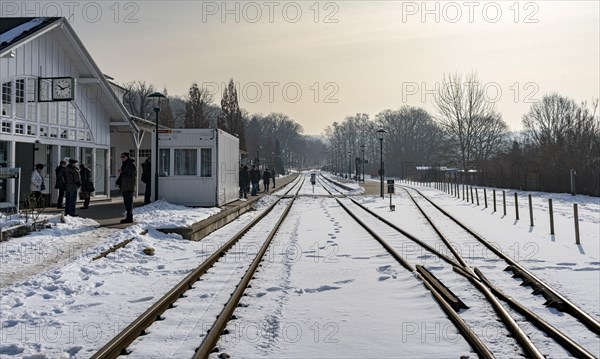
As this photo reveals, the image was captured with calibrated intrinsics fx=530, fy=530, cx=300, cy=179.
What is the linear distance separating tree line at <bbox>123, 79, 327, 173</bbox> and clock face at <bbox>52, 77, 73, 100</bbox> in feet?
55.3

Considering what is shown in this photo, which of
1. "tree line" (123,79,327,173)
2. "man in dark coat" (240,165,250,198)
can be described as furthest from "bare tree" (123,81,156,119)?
"man in dark coat" (240,165,250,198)

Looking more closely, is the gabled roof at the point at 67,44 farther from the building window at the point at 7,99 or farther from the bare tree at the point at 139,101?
the bare tree at the point at 139,101

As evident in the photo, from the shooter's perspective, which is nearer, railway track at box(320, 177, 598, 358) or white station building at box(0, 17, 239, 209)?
railway track at box(320, 177, 598, 358)

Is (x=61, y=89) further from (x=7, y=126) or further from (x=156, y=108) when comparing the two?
(x=156, y=108)

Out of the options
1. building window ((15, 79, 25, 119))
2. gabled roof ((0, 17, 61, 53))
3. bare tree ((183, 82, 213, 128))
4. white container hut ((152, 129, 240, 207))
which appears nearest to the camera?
gabled roof ((0, 17, 61, 53))

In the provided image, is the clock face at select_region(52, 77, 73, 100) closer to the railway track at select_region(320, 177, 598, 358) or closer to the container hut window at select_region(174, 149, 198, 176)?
the container hut window at select_region(174, 149, 198, 176)

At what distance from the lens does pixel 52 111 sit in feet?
62.9

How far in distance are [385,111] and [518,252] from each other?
109 m

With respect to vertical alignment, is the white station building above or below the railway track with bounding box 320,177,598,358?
above

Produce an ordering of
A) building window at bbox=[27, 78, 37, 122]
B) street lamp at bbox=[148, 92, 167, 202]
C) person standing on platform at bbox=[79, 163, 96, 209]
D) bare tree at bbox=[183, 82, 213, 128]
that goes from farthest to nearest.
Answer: bare tree at bbox=[183, 82, 213, 128]
person standing on platform at bbox=[79, 163, 96, 209]
street lamp at bbox=[148, 92, 167, 202]
building window at bbox=[27, 78, 37, 122]

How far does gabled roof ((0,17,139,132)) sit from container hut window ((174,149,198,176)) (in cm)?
371

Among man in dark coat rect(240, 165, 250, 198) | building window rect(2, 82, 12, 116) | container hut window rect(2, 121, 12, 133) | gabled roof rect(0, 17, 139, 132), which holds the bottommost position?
man in dark coat rect(240, 165, 250, 198)

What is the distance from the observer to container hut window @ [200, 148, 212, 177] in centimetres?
2116

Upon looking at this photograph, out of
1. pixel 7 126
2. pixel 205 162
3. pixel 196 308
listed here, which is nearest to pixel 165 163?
pixel 205 162
